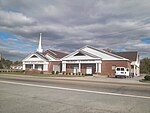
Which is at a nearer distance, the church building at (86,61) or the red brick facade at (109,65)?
the red brick facade at (109,65)

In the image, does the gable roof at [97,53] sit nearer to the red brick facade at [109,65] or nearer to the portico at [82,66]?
the red brick facade at [109,65]

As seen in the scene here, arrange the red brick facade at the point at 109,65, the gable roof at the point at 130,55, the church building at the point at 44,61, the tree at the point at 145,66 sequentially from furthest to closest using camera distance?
the tree at the point at 145,66 → the church building at the point at 44,61 → the gable roof at the point at 130,55 → the red brick facade at the point at 109,65

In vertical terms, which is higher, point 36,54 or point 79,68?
point 36,54

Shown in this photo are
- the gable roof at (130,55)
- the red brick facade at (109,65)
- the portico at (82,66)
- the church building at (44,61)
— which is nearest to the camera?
the red brick facade at (109,65)

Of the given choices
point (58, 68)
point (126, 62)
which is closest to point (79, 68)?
point (58, 68)

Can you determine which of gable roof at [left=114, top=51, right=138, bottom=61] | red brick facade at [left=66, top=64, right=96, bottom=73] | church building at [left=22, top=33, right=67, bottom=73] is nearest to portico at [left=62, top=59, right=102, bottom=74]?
red brick facade at [left=66, top=64, right=96, bottom=73]

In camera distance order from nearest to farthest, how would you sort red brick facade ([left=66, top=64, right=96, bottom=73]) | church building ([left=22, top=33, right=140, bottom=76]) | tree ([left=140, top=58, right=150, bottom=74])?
church building ([left=22, top=33, right=140, bottom=76]) < red brick facade ([left=66, top=64, right=96, bottom=73]) < tree ([left=140, top=58, right=150, bottom=74])

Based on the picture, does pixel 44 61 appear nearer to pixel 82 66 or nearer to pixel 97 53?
pixel 82 66

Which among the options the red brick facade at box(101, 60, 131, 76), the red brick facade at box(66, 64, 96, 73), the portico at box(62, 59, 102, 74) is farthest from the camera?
the red brick facade at box(66, 64, 96, 73)

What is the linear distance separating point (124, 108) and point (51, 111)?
2.94 metres

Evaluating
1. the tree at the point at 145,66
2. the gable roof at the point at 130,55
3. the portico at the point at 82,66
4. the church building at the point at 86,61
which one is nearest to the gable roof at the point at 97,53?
the church building at the point at 86,61

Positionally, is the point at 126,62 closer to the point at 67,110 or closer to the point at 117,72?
the point at 117,72

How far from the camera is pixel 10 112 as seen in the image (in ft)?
22.1

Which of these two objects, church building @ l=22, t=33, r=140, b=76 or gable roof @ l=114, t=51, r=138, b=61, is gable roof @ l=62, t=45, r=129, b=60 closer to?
church building @ l=22, t=33, r=140, b=76
